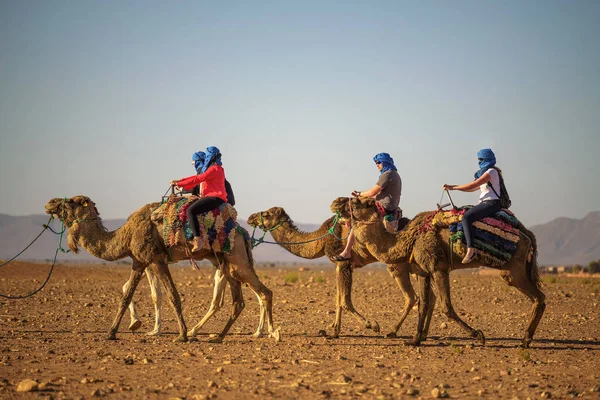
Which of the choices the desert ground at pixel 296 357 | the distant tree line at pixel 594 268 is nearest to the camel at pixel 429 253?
the desert ground at pixel 296 357

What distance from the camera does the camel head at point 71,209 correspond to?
13.2 metres

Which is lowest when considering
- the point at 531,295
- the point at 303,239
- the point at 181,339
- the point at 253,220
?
the point at 181,339

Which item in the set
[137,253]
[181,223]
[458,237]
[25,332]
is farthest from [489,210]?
[25,332]

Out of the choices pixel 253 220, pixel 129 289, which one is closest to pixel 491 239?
pixel 253 220

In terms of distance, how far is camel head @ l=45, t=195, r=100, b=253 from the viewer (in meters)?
13.2

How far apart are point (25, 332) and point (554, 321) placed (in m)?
10.9

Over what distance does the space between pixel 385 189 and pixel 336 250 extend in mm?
1483

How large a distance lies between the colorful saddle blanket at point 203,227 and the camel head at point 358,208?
1.81m

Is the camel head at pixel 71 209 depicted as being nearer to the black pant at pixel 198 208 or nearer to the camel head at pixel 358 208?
the black pant at pixel 198 208

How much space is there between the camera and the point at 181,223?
12.4 metres

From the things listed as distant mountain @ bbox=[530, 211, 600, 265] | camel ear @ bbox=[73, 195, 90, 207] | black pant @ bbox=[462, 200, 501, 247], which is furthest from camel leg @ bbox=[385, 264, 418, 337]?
distant mountain @ bbox=[530, 211, 600, 265]

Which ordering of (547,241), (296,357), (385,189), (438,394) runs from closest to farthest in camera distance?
(438,394), (296,357), (385,189), (547,241)

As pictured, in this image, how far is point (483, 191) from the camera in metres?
12.2

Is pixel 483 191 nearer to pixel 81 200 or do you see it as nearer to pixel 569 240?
pixel 81 200
